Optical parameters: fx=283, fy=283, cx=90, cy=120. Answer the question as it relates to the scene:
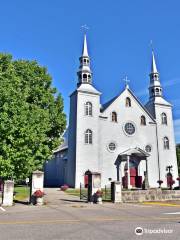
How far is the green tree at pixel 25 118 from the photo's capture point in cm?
A: 2153

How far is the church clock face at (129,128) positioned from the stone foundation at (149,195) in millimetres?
21912

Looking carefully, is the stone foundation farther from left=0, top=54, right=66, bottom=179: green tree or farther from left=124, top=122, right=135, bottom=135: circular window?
left=124, top=122, right=135, bottom=135: circular window

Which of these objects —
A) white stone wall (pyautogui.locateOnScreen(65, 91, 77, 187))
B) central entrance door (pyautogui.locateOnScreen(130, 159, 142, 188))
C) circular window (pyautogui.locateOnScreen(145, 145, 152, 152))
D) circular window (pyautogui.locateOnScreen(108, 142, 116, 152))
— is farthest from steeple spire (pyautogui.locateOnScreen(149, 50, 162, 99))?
white stone wall (pyautogui.locateOnScreen(65, 91, 77, 187))

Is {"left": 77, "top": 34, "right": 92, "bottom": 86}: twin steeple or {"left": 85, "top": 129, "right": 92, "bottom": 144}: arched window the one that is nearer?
{"left": 85, "top": 129, "right": 92, "bottom": 144}: arched window

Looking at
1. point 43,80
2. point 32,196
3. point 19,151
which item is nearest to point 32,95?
point 43,80

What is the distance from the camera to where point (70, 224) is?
10.6 metres

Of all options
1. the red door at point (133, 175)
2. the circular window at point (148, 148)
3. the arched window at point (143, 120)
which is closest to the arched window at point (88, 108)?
the arched window at point (143, 120)

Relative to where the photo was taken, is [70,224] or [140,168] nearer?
[70,224]

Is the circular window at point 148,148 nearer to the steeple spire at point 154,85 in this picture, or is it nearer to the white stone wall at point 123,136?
the white stone wall at point 123,136

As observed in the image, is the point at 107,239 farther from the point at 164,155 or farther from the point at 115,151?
the point at 164,155

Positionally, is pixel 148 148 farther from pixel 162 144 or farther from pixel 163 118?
pixel 163 118

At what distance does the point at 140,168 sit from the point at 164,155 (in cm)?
557

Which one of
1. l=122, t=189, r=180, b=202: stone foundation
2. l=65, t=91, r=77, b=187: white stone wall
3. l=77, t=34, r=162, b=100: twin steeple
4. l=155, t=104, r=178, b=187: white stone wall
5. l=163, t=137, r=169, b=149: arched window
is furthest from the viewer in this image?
l=163, t=137, r=169, b=149: arched window

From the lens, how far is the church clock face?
149 feet
